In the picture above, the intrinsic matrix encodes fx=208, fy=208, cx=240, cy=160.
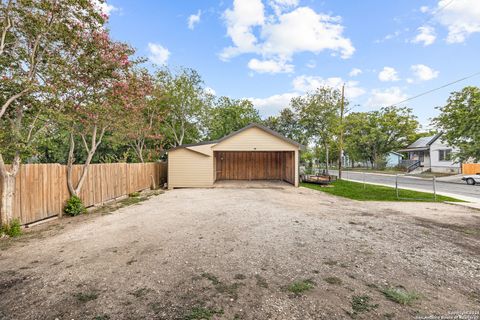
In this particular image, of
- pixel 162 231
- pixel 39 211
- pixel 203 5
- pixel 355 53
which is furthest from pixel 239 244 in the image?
pixel 355 53

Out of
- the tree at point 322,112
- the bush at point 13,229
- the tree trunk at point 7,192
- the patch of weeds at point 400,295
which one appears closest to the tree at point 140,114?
the tree trunk at point 7,192

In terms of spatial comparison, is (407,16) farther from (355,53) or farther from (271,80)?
(271,80)

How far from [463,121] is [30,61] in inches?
1162

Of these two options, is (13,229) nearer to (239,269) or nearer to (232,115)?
(239,269)

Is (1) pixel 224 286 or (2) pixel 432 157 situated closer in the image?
(1) pixel 224 286

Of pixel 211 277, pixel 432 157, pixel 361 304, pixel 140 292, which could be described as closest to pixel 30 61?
pixel 140 292

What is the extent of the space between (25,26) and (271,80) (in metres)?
18.0

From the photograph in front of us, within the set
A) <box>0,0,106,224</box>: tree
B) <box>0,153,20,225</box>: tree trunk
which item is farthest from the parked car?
<box>0,153,20,225</box>: tree trunk

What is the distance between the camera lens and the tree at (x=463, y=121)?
59.2 feet

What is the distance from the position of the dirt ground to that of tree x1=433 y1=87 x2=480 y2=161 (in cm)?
1827

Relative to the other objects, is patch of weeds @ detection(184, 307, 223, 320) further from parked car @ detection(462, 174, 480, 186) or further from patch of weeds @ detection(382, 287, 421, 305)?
parked car @ detection(462, 174, 480, 186)

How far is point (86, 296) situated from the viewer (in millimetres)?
2572

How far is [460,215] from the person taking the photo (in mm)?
6828

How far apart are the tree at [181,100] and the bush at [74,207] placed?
13110 mm
